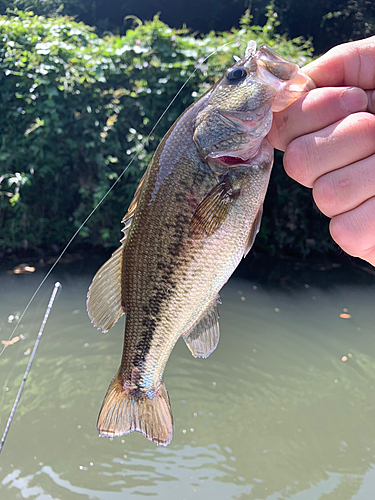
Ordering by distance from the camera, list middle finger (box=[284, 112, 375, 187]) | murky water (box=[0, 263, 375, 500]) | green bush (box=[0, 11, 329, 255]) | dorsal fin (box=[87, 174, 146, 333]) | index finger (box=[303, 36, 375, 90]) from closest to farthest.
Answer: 1. middle finger (box=[284, 112, 375, 187])
2. index finger (box=[303, 36, 375, 90])
3. dorsal fin (box=[87, 174, 146, 333])
4. murky water (box=[0, 263, 375, 500])
5. green bush (box=[0, 11, 329, 255])

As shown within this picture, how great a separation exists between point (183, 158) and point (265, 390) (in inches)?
112

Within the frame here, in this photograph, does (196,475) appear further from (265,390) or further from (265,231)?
(265,231)

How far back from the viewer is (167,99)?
632 cm

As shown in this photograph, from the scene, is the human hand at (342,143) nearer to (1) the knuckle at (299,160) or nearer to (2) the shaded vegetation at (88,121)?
(1) the knuckle at (299,160)

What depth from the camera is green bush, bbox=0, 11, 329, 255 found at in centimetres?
603

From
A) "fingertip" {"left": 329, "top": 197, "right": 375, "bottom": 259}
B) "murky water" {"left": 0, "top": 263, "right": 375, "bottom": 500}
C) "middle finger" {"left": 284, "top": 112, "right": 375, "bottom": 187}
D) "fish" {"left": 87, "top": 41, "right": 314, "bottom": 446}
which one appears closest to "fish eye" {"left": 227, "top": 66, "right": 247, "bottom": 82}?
"fish" {"left": 87, "top": 41, "right": 314, "bottom": 446}

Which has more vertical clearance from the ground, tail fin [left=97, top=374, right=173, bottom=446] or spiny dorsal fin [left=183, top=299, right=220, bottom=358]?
spiny dorsal fin [left=183, top=299, right=220, bottom=358]

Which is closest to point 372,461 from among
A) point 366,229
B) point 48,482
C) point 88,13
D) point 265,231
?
point 48,482

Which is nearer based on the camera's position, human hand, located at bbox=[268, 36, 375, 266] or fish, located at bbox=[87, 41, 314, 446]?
human hand, located at bbox=[268, 36, 375, 266]

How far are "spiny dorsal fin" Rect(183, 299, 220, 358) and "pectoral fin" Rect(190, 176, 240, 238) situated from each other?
35 centimetres

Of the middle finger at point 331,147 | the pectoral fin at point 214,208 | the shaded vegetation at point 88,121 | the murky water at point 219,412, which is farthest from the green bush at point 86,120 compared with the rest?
the middle finger at point 331,147

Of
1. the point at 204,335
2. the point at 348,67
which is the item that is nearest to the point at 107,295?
the point at 204,335

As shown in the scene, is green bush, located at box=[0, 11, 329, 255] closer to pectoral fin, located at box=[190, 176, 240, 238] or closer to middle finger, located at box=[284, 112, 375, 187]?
pectoral fin, located at box=[190, 176, 240, 238]

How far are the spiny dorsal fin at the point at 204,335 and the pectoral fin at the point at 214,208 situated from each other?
1.13ft
